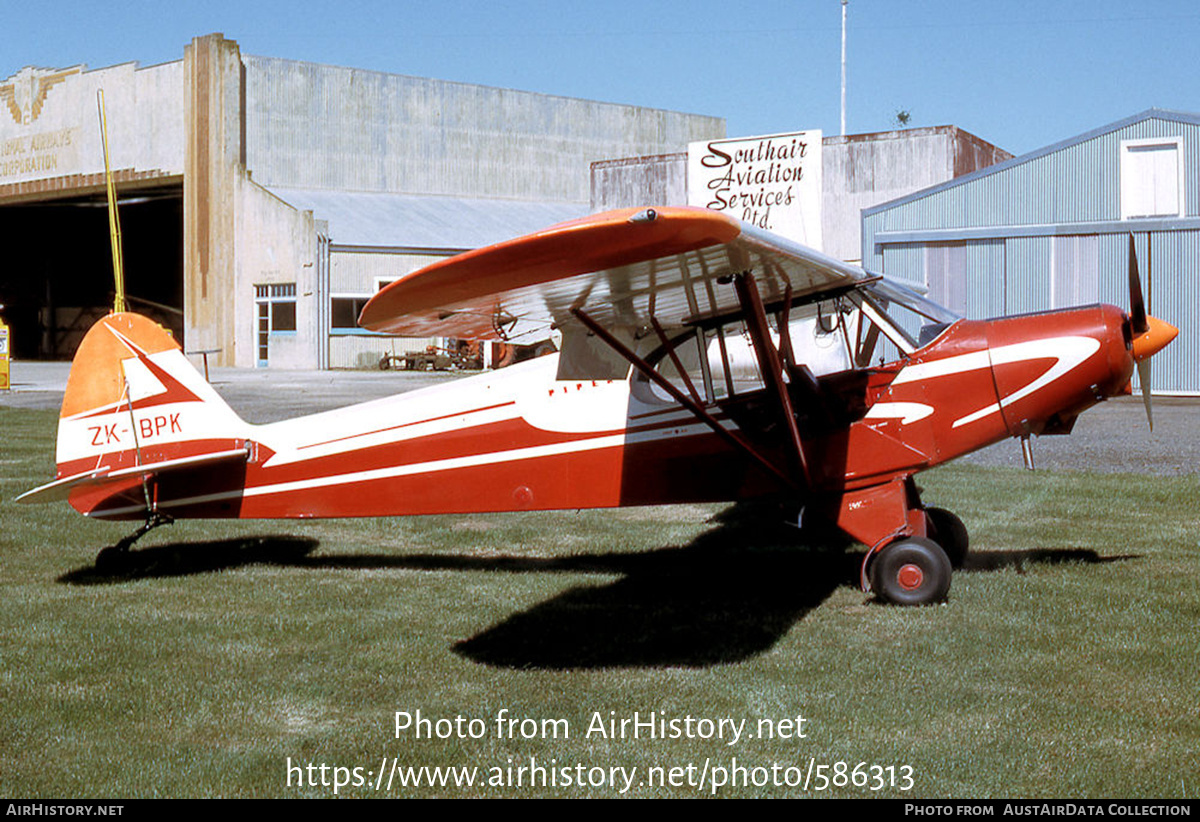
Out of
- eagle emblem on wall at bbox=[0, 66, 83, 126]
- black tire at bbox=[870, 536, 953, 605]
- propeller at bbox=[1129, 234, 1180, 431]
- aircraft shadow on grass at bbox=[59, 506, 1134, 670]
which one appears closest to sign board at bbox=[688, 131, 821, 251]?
aircraft shadow on grass at bbox=[59, 506, 1134, 670]

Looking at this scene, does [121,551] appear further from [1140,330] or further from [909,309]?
[1140,330]

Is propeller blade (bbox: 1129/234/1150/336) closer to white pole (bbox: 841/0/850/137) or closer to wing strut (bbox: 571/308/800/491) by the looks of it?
wing strut (bbox: 571/308/800/491)

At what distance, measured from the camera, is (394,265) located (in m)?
43.6

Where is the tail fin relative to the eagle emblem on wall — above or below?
below

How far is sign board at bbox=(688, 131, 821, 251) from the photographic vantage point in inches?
701

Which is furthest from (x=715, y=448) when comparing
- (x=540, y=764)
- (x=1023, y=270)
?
(x=1023, y=270)

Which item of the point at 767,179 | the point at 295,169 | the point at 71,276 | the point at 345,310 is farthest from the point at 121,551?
the point at 71,276

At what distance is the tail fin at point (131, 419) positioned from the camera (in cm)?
761

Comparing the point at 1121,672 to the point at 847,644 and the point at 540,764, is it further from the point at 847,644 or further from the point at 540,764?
the point at 540,764

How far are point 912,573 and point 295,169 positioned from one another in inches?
1750

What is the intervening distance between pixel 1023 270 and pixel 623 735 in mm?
22848

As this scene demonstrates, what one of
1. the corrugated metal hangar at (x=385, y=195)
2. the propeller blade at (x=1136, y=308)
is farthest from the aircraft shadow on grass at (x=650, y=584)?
the corrugated metal hangar at (x=385, y=195)

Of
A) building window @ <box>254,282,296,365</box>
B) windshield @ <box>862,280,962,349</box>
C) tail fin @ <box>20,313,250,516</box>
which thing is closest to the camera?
windshield @ <box>862,280,962,349</box>

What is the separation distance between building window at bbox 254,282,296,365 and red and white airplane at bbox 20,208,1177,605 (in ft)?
119
